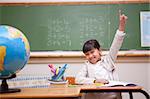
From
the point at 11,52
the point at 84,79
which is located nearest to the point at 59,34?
the point at 84,79

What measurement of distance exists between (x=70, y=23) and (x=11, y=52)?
84.9 inches

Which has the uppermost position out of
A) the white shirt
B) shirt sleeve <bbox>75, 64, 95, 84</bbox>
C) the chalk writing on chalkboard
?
the chalk writing on chalkboard

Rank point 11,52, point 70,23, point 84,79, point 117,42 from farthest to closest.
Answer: point 70,23 → point 117,42 → point 84,79 → point 11,52

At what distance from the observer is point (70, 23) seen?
339 cm

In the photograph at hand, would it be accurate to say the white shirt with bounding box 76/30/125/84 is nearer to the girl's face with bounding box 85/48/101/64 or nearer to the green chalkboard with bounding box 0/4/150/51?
the girl's face with bounding box 85/48/101/64

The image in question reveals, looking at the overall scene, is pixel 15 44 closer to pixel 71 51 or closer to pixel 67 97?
pixel 67 97

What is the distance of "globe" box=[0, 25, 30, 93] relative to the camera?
1267 mm

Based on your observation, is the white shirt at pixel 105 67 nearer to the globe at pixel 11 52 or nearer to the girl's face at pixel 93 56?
the girl's face at pixel 93 56

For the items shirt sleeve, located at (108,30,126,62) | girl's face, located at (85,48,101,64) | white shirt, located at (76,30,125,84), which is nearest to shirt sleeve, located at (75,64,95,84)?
white shirt, located at (76,30,125,84)

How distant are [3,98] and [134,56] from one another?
2.33 metres

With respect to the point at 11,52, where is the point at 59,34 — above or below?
above

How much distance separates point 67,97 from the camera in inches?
48.0

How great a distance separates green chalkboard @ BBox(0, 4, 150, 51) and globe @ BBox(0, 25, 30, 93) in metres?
2.03

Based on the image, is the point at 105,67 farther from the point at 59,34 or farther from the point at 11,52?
the point at 11,52
